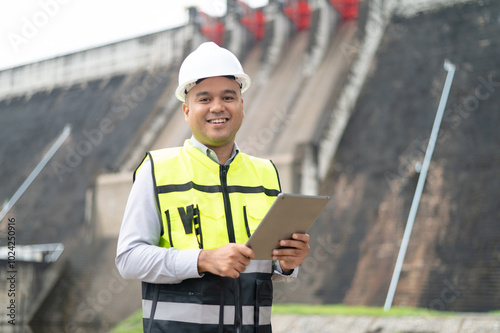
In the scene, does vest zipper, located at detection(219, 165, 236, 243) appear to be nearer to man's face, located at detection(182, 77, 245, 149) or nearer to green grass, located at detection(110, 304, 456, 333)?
man's face, located at detection(182, 77, 245, 149)

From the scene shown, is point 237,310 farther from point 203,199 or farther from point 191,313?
point 203,199

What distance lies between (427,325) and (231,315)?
7.78m

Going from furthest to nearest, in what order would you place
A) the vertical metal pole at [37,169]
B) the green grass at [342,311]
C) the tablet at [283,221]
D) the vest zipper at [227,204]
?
the vertical metal pole at [37,169], the green grass at [342,311], the vest zipper at [227,204], the tablet at [283,221]

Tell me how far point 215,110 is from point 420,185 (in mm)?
11104

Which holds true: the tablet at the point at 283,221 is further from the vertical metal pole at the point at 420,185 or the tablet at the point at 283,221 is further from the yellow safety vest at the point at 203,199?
the vertical metal pole at the point at 420,185

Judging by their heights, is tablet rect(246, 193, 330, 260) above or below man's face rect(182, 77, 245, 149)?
below

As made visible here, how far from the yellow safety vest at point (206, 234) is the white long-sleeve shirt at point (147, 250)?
0.12 ft

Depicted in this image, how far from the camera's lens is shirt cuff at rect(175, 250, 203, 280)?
6.94 feet

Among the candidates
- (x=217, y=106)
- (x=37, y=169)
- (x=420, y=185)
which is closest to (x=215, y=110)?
(x=217, y=106)

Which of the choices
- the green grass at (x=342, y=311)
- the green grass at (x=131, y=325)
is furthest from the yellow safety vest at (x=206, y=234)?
the green grass at (x=131, y=325)

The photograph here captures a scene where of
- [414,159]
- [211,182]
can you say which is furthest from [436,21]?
[211,182]

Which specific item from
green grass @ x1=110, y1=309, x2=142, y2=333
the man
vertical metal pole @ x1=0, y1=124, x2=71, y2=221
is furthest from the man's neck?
vertical metal pole @ x1=0, y1=124, x2=71, y2=221

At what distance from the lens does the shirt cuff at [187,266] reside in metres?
2.12

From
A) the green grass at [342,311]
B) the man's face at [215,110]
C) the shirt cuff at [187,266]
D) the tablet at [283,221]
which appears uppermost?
the man's face at [215,110]
